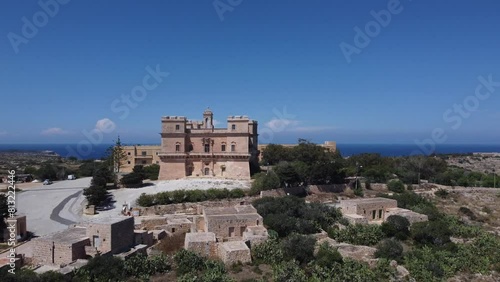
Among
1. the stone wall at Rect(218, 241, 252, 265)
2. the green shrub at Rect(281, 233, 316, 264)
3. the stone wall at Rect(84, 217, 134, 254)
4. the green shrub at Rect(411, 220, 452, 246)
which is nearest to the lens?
the stone wall at Rect(84, 217, 134, 254)

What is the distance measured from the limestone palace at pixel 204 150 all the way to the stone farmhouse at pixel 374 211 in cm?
1285

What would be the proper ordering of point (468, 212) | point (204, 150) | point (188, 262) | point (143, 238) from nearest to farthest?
1. point (188, 262)
2. point (143, 238)
3. point (468, 212)
4. point (204, 150)

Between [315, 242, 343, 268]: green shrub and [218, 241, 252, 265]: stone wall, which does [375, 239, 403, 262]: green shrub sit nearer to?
[315, 242, 343, 268]: green shrub

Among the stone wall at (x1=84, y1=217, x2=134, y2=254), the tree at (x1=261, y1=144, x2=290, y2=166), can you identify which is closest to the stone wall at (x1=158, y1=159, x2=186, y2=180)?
the tree at (x1=261, y1=144, x2=290, y2=166)

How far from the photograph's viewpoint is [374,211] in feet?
86.3

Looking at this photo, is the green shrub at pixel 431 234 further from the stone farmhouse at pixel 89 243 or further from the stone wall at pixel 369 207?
the stone farmhouse at pixel 89 243

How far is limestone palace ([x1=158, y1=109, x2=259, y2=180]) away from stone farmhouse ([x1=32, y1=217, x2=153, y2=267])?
16.7 m

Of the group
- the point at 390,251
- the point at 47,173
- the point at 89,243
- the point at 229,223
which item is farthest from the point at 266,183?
the point at 47,173

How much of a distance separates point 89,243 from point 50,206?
42.8 ft

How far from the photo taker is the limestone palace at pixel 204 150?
119 feet

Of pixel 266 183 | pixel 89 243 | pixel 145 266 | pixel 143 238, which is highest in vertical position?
pixel 266 183

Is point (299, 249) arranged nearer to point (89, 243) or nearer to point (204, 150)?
point (89, 243)

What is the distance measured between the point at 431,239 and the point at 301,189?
1331 centimetres

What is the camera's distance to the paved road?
78.0 feet
